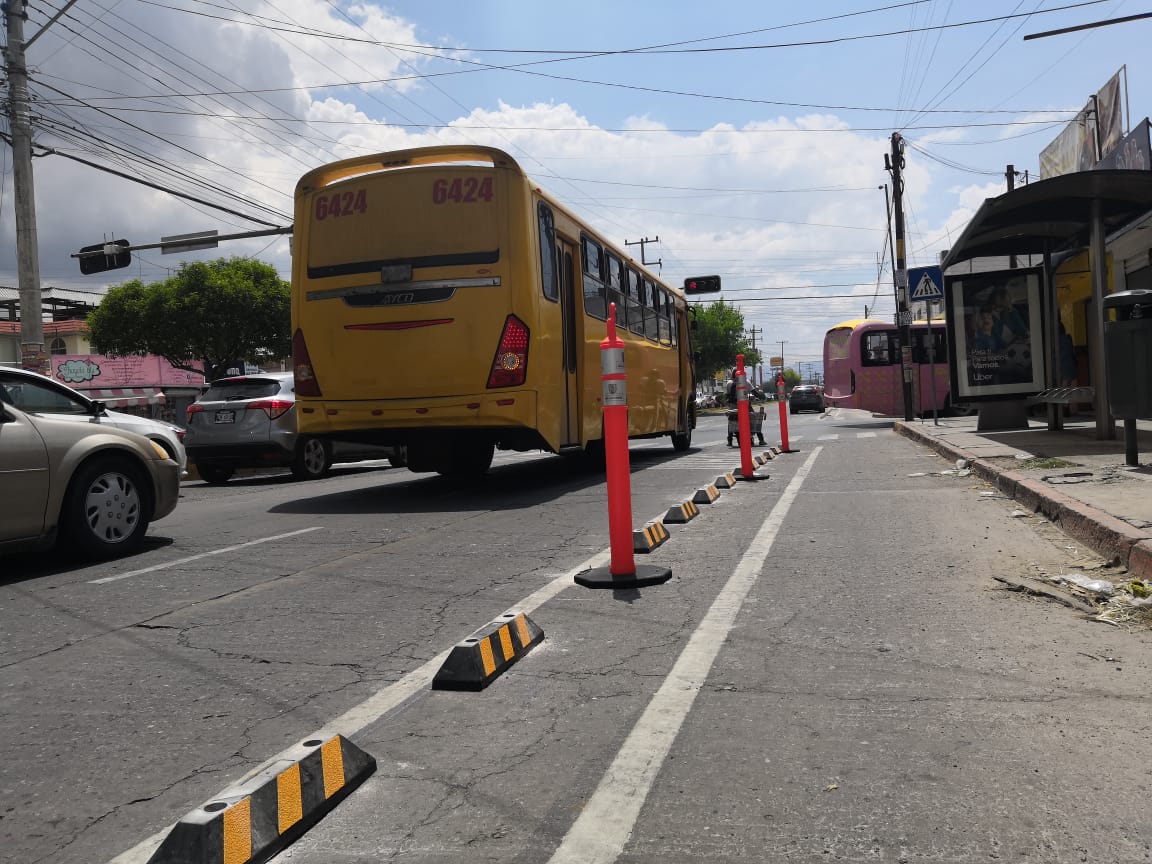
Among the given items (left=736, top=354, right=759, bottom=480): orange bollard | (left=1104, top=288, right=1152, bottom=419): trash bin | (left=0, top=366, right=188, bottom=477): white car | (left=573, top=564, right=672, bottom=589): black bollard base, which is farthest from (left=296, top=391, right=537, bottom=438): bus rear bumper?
(left=1104, top=288, right=1152, bottom=419): trash bin

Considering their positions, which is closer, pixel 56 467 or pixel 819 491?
pixel 56 467

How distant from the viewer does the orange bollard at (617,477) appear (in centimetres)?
550

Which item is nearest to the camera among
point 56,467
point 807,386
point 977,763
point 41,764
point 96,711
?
point 977,763

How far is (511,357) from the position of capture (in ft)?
31.0

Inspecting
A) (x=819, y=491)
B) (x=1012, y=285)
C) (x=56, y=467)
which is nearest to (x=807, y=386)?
(x=1012, y=285)

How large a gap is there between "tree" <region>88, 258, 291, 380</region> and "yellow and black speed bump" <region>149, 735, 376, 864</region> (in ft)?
138

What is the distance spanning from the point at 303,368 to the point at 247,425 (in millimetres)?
4132

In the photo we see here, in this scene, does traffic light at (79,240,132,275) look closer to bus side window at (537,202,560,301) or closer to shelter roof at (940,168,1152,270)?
bus side window at (537,202,560,301)

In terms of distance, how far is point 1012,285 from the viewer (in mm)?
16797

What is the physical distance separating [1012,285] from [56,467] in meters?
15.4

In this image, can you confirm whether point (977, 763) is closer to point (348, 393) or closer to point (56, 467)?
point (56, 467)

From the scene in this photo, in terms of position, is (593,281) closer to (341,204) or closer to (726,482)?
(726,482)

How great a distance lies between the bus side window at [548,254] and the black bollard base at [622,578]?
186 inches

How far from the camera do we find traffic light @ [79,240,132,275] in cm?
2112
